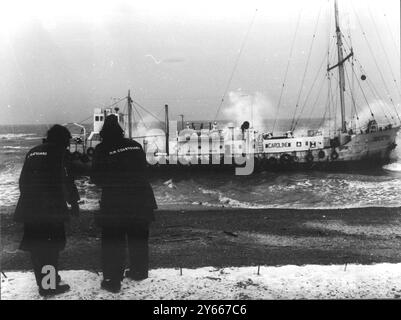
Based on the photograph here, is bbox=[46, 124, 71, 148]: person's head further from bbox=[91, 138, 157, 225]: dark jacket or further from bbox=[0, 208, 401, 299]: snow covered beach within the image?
bbox=[0, 208, 401, 299]: snow covered beach

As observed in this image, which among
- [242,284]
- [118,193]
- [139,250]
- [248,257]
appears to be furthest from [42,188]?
[248,257]

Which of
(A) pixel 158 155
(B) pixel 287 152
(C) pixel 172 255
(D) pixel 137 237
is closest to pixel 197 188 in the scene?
(A) pixel 158 155

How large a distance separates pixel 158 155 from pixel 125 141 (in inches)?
988

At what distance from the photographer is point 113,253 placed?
144 inches

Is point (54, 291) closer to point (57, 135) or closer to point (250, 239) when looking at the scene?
point (57, 135)

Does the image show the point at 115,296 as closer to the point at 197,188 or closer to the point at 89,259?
the point at 89,259

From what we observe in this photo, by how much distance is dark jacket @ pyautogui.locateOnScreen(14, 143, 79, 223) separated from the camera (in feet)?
12.0

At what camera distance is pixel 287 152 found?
99.6 ft

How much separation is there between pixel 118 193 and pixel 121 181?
0.12 meters

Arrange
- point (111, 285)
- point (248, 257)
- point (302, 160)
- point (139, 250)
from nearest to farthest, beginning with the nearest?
point (111, 285)
point (139, 250)
point (248, 257)
point (302, 160)

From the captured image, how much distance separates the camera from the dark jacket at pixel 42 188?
365 centimetres


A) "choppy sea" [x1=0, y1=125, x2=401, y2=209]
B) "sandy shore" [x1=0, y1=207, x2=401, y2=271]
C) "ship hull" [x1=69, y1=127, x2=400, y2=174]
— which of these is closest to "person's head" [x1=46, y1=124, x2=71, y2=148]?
"sandy shore" [x1=0, y1=207, x2=401, y2=271]

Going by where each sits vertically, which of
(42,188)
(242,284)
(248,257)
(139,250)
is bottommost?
(248,257)

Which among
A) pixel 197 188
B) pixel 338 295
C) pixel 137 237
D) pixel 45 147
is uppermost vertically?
pixel 45 147
